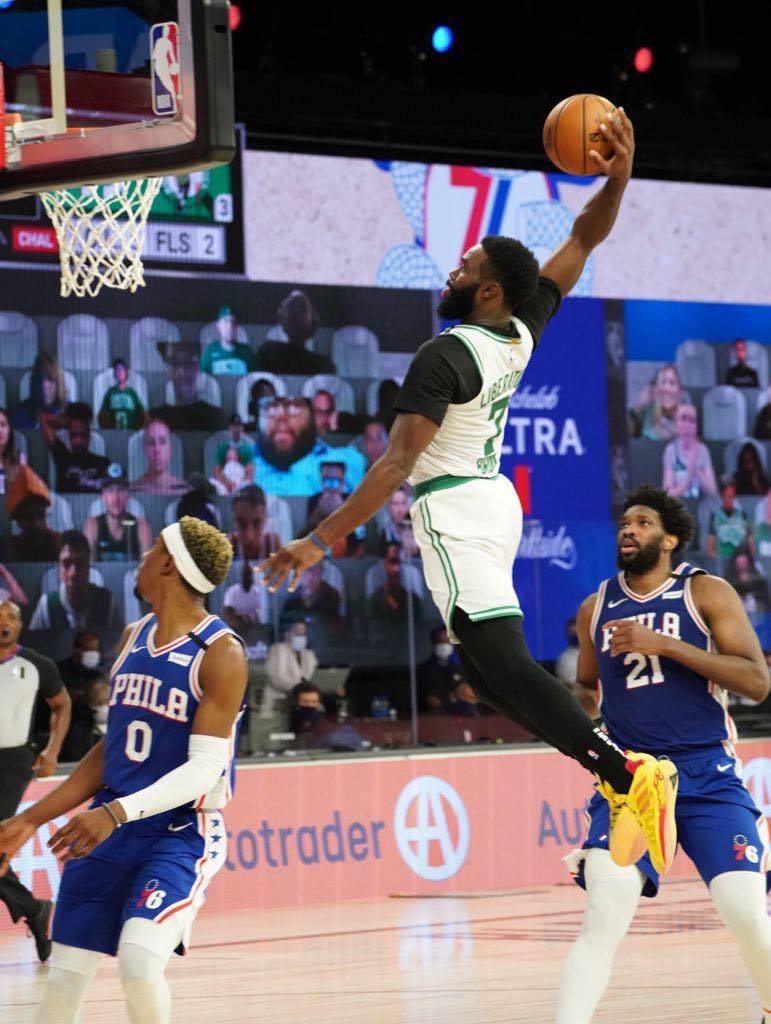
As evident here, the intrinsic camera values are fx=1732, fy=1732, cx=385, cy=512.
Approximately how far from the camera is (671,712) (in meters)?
5.93

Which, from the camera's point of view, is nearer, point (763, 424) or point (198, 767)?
point (198, 767)

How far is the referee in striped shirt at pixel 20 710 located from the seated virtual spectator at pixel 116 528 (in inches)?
99.3

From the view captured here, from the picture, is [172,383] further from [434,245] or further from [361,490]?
[361,490]

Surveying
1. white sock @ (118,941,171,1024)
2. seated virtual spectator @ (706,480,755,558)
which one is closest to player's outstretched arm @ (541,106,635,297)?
white sock @ (118,941,171,1024)

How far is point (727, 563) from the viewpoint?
14812 mm

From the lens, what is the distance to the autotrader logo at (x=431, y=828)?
11703 mm

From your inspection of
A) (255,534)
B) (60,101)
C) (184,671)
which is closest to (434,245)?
(255,534)

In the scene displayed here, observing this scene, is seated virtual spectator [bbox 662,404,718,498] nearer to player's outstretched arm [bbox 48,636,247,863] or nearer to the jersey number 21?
the jersey number 21

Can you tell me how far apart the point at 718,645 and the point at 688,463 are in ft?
29.5

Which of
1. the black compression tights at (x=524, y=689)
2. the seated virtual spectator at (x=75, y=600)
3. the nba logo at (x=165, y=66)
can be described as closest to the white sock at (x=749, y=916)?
the black compression tights at (x=524, y=689)

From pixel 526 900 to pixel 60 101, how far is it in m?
6.76

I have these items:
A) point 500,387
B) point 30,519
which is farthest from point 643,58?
point 500,387

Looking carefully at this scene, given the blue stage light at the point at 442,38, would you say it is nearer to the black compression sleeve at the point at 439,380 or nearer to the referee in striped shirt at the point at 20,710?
the referee in striped shirt at the point at 20,710

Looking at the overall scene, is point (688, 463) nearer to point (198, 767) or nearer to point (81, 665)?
point (81, 665)
